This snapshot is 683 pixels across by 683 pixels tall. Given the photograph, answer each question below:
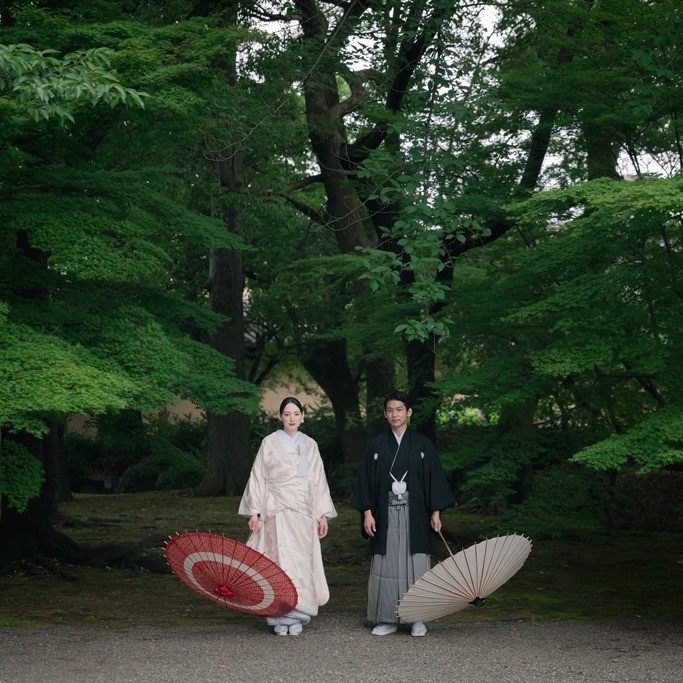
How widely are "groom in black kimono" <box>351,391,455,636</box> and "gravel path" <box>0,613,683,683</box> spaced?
293 millimetres

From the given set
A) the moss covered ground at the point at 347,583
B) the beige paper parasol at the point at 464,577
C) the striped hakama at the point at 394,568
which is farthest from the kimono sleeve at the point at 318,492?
the moss covered ground at the point at 347,583

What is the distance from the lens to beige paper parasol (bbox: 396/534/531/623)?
19.7 feet

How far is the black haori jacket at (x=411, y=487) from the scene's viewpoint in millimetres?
6852

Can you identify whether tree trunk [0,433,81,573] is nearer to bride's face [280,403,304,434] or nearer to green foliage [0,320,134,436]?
green foliage [0,320,134,436]

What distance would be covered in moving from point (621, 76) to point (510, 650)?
16.7ft

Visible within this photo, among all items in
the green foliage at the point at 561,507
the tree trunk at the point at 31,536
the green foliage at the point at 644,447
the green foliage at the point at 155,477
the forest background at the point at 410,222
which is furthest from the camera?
the green foliage at the point at 155,477

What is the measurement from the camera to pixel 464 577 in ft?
19.9

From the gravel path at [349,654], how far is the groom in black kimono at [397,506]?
0.96 ft

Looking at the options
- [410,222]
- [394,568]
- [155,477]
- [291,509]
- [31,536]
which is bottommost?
[31,536]

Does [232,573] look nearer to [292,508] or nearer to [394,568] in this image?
[292,508]

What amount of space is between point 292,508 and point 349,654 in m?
1.13

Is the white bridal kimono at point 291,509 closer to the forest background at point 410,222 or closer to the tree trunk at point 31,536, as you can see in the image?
the forest background at point 410,222

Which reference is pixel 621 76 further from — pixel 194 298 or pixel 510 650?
pixel 194 298

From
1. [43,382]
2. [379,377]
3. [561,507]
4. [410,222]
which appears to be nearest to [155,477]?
[379,377]
